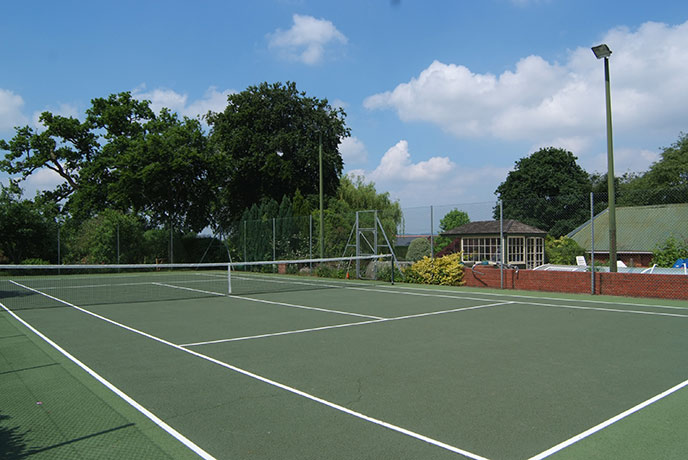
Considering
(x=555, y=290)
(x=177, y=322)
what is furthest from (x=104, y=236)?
(x=555, y=290)

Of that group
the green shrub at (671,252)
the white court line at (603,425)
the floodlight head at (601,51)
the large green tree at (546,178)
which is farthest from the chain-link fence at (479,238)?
the large green tree at (546,178)

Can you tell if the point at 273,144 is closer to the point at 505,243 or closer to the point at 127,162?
the point at 127,162

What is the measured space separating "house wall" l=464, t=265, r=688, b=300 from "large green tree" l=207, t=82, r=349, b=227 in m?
20.9

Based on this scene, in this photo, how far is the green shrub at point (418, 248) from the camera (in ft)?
78.4

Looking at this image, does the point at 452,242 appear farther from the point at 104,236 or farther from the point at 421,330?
the point at 104,236

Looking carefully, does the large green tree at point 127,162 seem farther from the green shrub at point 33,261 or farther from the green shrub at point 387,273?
the green shrub at point 387,273

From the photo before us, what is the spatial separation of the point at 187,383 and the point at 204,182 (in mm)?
31713

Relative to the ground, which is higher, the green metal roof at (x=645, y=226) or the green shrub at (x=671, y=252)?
the green metal roof at (x=645, y=226)

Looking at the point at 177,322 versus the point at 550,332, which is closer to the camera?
the point at 550,332

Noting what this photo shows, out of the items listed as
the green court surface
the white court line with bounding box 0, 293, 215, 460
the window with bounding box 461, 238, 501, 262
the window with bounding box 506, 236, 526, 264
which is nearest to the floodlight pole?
the green court surface

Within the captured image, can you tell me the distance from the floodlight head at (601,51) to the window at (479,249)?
1085 cm

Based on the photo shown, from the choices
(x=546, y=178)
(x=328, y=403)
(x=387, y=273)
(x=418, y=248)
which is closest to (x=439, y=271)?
(x=387, y=273)

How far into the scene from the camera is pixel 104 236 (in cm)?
2969

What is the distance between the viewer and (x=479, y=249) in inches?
975
